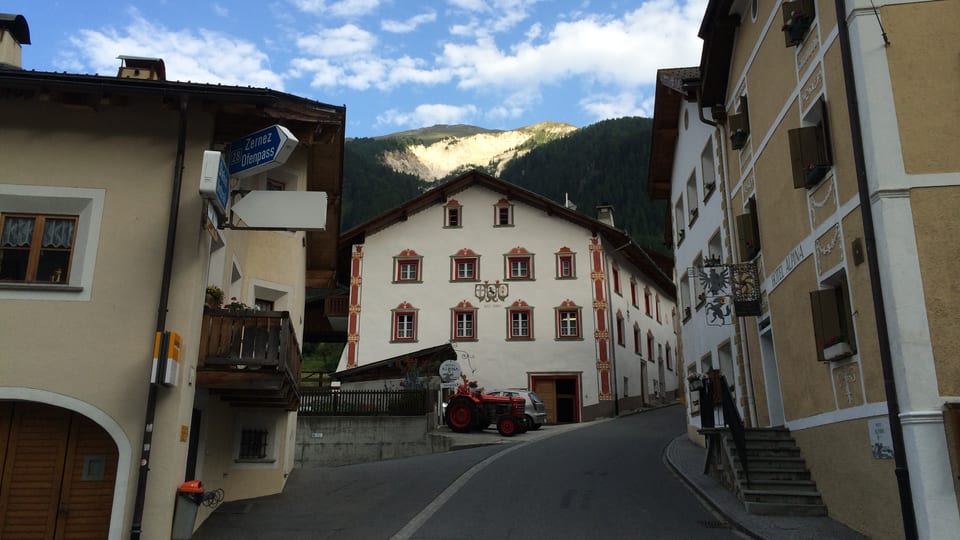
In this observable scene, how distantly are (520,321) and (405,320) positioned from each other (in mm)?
5392

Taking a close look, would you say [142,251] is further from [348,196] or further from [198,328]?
[348,196]

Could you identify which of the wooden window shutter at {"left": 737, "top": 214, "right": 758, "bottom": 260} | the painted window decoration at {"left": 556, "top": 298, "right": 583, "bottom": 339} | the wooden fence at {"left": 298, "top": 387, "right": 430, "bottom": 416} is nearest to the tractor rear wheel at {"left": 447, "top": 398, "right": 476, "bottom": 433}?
the wooden fence at {"left": 298, "top": 387, "right": 430, "bottom": 416}

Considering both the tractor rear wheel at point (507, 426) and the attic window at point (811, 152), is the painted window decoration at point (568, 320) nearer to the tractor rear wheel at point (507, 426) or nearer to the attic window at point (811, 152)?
A: the tractor rear wheel at point (507, 426)

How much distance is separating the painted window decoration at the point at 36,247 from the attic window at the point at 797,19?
462 inches

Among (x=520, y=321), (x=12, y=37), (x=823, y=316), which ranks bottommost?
(x=823, y=316)

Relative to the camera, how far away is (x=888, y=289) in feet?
32.8

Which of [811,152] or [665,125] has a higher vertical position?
[665,125]

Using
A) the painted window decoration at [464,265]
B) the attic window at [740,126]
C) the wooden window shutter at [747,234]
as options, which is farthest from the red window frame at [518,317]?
the attic window at [740,126]

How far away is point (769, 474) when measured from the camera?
43.8ft

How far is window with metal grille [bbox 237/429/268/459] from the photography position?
15820mm

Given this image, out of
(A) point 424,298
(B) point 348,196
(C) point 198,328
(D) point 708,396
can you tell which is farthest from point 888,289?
(B) point 348,196

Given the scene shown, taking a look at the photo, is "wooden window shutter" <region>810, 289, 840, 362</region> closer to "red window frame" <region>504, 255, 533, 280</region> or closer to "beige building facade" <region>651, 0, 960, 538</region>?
"beige building facade" <region>651, 0, 960, 538</region>

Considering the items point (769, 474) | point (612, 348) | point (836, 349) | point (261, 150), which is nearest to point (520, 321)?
point (612, 348)

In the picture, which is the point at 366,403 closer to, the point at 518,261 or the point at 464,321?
the point at 464,321
